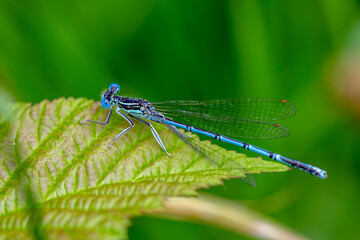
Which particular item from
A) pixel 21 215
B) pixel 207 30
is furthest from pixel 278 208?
pixel 21 215

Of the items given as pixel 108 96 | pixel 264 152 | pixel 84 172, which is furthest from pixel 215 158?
pixel 108 96

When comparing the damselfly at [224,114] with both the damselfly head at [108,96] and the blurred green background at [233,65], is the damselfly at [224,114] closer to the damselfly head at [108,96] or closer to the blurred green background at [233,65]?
the damselfly head at [108,96]

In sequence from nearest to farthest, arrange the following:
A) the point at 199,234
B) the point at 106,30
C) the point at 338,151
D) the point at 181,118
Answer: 1. the point at 181,118
2. the point at 199,234
3. the point at 338,151
4. the point at 106,30

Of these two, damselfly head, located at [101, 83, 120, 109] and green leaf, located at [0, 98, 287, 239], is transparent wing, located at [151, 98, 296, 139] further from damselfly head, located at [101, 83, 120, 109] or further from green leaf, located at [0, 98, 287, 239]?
green leaf, located at [0, 98, 287, 239]

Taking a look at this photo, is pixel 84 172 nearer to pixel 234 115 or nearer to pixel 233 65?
pixel 234 115

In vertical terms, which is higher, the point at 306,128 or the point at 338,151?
the point at 306,128

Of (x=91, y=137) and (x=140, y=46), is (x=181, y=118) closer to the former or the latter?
(x=91, y=137)

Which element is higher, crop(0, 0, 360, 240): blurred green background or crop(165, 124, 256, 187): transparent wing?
crop(0, 0, 360, 240): blurred green background

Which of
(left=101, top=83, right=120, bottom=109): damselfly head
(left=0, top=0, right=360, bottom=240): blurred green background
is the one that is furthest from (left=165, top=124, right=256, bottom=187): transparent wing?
(left=0, top=0, right=360, bottom=240): blurred green background
